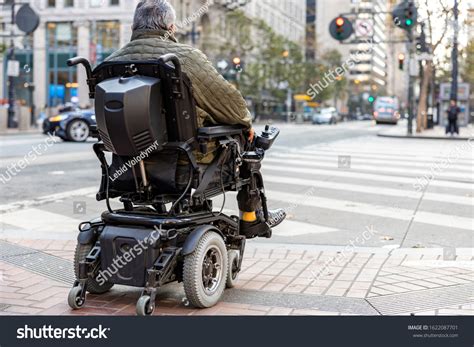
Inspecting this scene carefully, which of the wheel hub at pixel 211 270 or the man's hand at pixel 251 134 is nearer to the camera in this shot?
the wheel hub at pixel 211 270

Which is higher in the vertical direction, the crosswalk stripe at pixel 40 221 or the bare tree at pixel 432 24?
the bare tree at pixel 432 24

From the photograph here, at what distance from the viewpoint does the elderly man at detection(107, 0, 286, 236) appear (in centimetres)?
389

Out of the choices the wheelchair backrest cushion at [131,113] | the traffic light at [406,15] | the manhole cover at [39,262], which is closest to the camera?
the wheelchair backrest cushion at [131,113]

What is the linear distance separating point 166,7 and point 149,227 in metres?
1.35

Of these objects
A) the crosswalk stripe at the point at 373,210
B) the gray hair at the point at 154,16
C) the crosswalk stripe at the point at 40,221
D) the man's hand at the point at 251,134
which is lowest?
the crosswalk stripe at the point at 40,221

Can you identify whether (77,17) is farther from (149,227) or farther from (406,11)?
(149,227)

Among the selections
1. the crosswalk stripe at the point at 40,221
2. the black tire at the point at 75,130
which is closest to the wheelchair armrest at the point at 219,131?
the crosswalk stripe at the point at 40,221

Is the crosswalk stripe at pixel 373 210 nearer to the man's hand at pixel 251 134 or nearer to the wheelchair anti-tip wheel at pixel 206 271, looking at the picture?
the man's hand at pixel 251 134

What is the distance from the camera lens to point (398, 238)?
20.7ft

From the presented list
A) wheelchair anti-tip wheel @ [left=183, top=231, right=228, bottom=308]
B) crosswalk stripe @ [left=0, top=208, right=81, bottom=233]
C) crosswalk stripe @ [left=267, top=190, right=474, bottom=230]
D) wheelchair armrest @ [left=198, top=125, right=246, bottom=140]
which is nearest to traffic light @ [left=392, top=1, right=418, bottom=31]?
crosswalk stripe @ [left=267, top=190, right=474, bottom=230]

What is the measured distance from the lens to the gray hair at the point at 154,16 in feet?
13.1

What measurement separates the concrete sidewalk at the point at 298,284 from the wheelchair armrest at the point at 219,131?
103cm


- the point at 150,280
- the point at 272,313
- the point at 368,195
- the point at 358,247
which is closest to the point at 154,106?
the point at 150,280

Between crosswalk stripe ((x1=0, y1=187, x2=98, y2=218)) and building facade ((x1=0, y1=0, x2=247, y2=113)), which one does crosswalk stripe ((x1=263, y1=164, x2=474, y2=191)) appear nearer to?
crosswalk stripe ((x1=0, y1=187, x2=98, y2=218))
